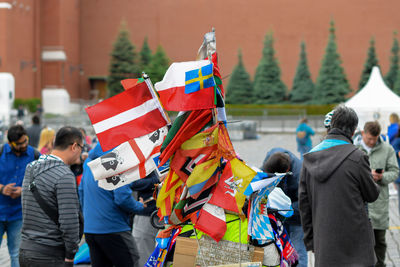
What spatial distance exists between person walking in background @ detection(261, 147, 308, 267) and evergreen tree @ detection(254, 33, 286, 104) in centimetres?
3889

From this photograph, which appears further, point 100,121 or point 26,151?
point 26,151

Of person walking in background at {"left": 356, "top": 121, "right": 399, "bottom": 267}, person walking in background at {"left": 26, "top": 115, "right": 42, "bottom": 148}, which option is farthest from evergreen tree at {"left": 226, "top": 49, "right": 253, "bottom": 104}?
person walking in background at {"left": 356, "top": 121, "right": 399, "bottom": 267}

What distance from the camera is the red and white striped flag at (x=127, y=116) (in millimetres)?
3750

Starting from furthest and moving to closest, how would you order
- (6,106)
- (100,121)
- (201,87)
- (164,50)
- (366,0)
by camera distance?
(164,50) < (366,0) < (6,106) < (100,121) < (201,87)

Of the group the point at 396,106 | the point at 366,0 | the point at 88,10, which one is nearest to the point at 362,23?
the point at 366,0

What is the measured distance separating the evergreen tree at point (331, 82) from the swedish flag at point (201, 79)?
39747mm

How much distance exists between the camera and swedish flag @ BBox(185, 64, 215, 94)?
3.45 meters

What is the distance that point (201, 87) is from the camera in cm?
345

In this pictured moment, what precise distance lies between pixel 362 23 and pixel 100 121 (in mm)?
47196

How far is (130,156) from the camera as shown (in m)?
3.76

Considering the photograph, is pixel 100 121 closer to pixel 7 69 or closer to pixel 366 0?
pixel 7 69

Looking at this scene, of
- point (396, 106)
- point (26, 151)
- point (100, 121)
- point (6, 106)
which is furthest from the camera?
point (6, 106)

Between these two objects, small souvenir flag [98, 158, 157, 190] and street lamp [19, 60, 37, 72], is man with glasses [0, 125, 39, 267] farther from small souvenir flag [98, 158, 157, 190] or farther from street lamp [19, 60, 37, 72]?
street lamp [19, 60, 37, 72]

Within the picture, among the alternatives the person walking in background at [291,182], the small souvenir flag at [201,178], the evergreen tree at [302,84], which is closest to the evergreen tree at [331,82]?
the evergreen tree at [302,84]
